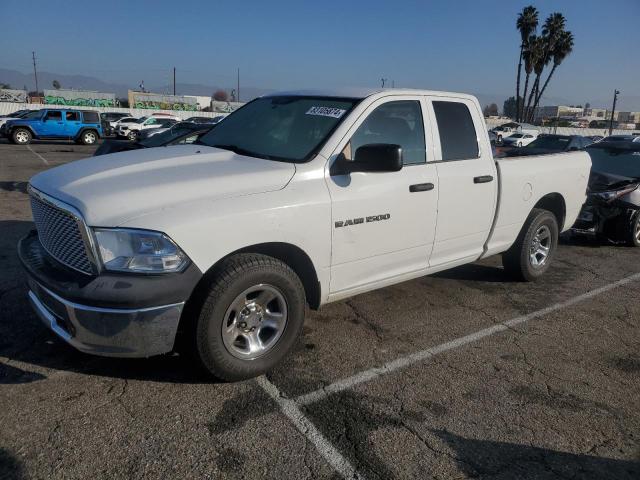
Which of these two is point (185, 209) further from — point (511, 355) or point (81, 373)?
point (511, 355)

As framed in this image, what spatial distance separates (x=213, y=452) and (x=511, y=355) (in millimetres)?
2403

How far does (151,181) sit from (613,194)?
6726 mm

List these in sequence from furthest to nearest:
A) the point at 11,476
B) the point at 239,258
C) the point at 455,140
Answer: the point at 455,140 < the point at 239,258 < the point at 11,476

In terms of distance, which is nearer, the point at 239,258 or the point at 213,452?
the point at 213,452

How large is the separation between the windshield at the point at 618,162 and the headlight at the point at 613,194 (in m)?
0.46

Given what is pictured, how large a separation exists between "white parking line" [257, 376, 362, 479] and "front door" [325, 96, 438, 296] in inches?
33.2

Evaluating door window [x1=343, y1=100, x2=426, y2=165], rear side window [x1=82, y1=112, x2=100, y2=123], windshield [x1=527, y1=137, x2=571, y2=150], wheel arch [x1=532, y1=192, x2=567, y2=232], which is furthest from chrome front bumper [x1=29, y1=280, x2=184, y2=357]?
rear side window [x1=82, y1=112, x2=100, y2=123]

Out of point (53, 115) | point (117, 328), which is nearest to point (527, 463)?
point (117, 328)

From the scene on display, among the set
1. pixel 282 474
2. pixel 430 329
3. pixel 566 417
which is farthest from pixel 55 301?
pixel 566 417

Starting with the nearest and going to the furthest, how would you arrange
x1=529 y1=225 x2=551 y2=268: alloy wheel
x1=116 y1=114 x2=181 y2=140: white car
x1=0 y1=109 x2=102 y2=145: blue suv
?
x1=529 y1=225 x2=551 y2=268: alloy wheel < x1=0 y1=109 x2=102 y2=145: blue suv < x1=116 y1=114 x2=181 y2=140: white car

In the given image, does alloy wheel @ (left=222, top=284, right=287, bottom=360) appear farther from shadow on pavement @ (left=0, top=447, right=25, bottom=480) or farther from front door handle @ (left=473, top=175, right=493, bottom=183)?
front door handle @ (left=473, top=175, right=493, bottom=183)

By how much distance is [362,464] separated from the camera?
Answer: 103 inches

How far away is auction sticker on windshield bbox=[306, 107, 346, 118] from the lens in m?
3.83

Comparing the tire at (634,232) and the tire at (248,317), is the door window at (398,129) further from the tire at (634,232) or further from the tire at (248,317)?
the tire at (634,232)
